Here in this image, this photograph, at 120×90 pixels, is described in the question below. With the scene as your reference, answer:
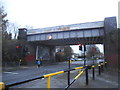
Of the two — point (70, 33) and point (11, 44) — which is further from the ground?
point (70, 33)

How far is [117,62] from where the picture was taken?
14.2 meters

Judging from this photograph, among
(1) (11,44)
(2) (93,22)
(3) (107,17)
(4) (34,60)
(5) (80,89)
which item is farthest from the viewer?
(4) (34,60)

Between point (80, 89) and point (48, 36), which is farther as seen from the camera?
point (48, 36)

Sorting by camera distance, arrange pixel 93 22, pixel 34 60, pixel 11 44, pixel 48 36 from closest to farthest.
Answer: pixel 93 22 → pixel 11 44 → pixel 48 36 → pixel 34 60

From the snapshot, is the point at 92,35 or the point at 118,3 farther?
the point at 92,35

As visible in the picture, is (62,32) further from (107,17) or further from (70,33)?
(107,17)

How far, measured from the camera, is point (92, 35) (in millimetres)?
25734

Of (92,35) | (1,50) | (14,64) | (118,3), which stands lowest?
(14,64)

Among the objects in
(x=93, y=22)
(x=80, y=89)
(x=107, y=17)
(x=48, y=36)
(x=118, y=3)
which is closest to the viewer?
(x=80, y=89)

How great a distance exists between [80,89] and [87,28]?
67.9ft

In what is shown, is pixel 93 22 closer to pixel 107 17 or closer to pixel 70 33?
pixel 107 17

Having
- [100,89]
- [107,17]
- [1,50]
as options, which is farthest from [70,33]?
[100,89]

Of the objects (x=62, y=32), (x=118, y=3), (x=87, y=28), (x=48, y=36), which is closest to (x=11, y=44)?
(x=48, y=36)

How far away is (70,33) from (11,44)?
515 inches
